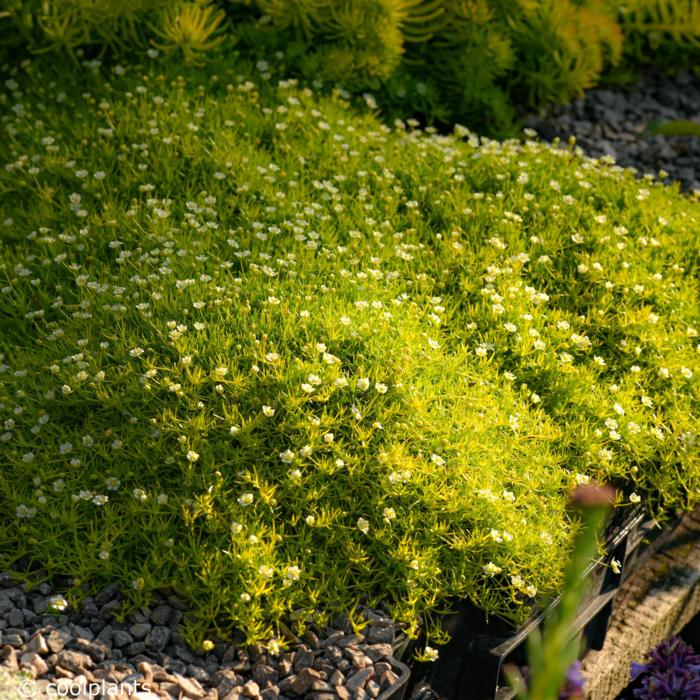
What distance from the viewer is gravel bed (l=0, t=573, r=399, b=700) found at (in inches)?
101

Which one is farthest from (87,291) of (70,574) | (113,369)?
(70,574)

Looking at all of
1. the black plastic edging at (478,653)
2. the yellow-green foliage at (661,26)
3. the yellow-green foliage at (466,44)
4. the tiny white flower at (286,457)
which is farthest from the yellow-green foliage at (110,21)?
the black plastic edging at (478,653)

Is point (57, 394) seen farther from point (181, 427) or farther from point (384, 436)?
point (384, 436)

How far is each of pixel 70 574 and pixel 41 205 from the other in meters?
1.90

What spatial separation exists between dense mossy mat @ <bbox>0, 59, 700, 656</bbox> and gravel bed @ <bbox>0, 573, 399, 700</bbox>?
0.27 ft

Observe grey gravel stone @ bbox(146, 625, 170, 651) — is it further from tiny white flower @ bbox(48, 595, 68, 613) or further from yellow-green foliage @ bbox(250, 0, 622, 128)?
yellow-green foliage @ bbox(250, 0, 622, 128)

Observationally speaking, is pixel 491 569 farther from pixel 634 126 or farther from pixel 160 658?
pixel 634 126

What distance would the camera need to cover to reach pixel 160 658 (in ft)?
8.82

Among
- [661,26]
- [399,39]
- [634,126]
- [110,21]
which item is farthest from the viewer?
[661,26]

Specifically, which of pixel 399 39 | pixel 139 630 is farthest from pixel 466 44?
pixel 139 630

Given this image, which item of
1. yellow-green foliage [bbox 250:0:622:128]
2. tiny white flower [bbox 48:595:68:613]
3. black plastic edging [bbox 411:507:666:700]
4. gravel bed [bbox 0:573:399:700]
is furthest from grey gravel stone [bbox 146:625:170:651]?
yellow-green foliage [bbox 250:0:622:128]

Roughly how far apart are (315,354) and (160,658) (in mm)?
1124

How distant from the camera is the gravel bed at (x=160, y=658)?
2.56m

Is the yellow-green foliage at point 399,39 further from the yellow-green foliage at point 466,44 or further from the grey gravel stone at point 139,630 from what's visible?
the grey gravel stone at point 139,630
